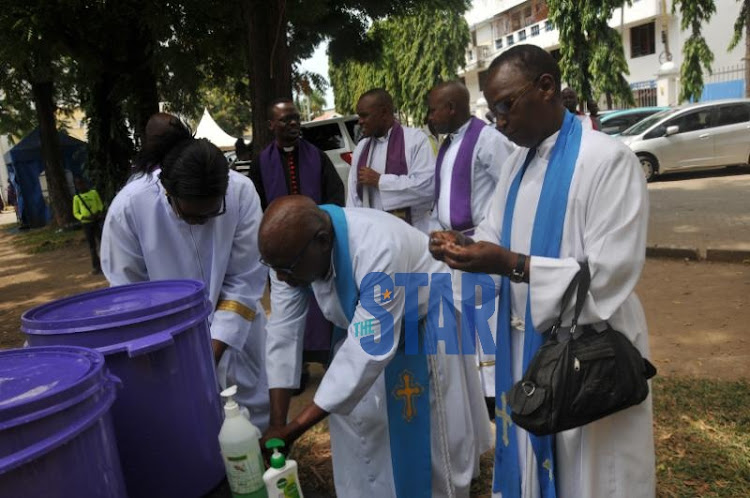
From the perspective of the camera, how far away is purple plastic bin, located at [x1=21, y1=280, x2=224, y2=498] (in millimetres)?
1632

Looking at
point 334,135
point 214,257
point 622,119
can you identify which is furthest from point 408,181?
point 622,119

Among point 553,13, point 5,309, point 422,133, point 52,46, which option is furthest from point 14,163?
point 553,13

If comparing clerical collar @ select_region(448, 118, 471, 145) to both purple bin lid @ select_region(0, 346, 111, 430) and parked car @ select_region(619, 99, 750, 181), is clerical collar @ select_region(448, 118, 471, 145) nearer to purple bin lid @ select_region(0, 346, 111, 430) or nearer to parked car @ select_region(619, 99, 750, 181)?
purple bin lid @ select_region(0, 346, 111, 430)

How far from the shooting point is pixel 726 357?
12.7 ft

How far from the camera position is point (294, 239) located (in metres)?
1.78

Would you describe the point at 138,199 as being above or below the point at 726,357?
above

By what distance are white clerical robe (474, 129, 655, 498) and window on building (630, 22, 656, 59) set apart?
102 feet

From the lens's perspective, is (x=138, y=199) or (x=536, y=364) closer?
(x=536, y=364)

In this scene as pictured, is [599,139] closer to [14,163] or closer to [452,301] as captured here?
[452,301]

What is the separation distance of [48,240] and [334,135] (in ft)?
25.2

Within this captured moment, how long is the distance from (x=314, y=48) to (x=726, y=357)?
25.0 ft

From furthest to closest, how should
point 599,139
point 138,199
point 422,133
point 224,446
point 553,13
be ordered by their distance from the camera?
point 553,13 < point 422,133 < point 138,199 < point 599,139 < point 224,446

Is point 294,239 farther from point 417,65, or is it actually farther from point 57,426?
point 417,65

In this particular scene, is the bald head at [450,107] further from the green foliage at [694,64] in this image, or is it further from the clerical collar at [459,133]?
the green foliage at [694,64]
